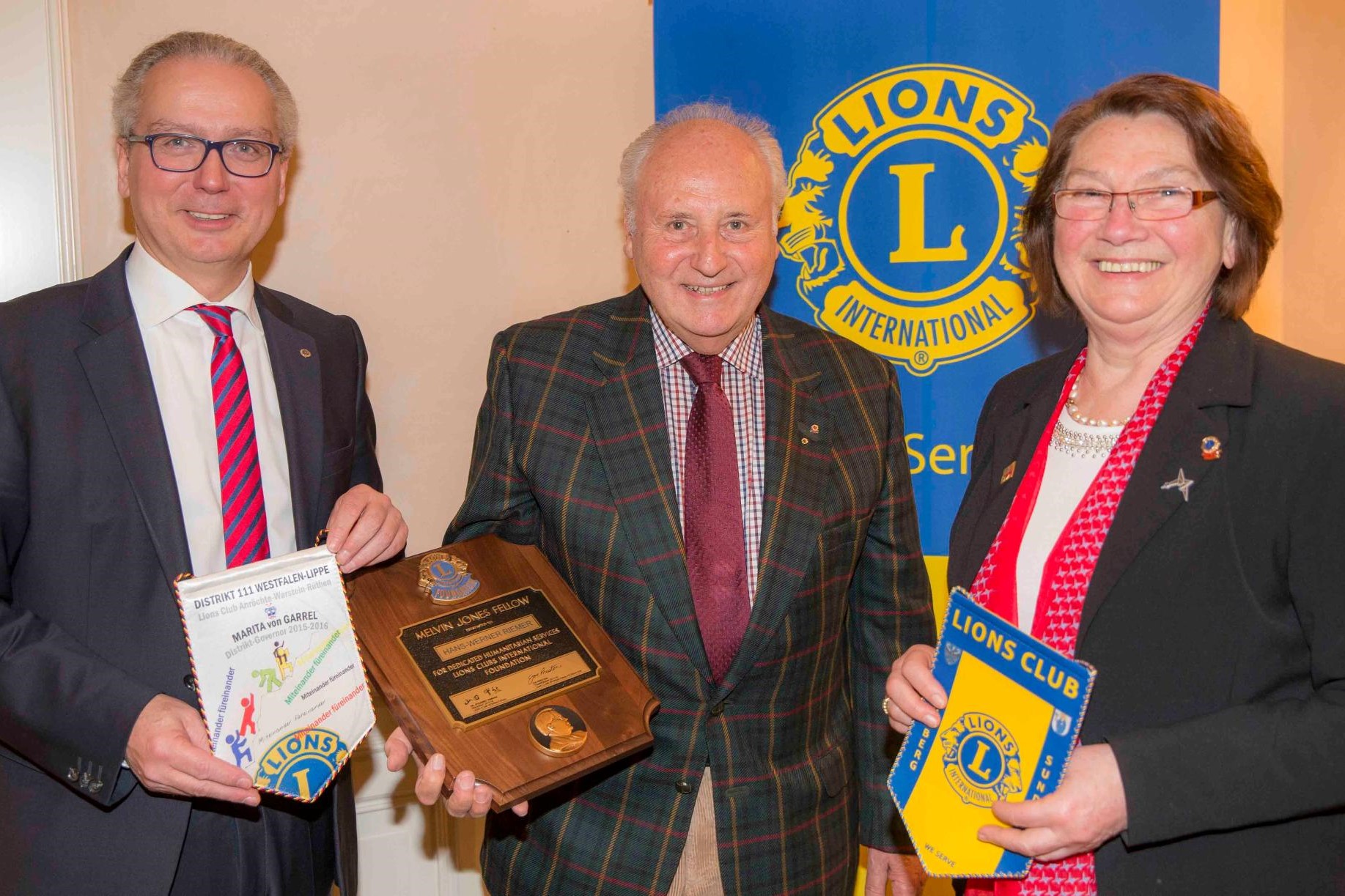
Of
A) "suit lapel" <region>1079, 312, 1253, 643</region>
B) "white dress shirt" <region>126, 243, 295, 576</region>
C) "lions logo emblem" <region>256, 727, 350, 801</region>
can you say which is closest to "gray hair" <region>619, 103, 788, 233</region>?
"white dress shirt" <region>126, 243, 295, 576</region>

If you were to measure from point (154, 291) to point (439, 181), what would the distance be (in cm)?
Answer: 117

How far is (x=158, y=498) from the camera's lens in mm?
2018

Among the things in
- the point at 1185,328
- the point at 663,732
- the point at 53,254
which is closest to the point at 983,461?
the point at 1185,328

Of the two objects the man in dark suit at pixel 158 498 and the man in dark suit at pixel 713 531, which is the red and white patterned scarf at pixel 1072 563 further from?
the man in dark suit at pixel 158 498

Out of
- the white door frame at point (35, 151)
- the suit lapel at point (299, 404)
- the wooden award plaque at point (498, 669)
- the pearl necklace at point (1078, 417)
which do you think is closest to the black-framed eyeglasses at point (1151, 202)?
the pearl necklace at point (1078, 417)

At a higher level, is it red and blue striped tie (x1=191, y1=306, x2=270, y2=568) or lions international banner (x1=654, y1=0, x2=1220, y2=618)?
lions international banner (x1=654, y1=0, x2=1220, y2=618)

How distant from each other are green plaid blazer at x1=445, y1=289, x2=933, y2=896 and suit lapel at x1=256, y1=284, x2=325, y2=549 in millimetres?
322

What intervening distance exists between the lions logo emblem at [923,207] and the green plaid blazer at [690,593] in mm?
621

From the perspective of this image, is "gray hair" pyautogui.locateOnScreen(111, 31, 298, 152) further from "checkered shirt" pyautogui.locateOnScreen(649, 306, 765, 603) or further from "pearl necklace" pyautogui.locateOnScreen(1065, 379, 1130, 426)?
"pearl necklace" pyautogui.locateOnScreen(1065, 379, 1130, 426)

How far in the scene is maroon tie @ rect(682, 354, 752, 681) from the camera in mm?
2207

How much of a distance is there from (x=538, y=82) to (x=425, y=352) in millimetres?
923

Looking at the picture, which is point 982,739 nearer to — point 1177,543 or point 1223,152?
point 1177,543

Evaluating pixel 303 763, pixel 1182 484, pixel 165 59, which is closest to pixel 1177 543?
pixel 1182 484

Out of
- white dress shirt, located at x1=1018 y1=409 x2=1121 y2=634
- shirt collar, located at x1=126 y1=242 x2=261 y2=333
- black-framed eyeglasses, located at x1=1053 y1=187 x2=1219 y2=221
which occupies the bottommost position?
white dress shirt, located at x1=1018 y1=409 x2=1121 y2=634
